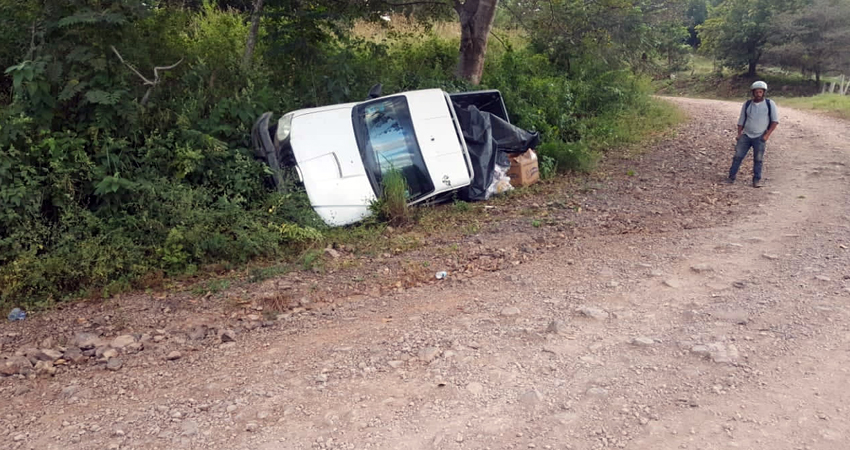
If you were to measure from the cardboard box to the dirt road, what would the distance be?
9.68 ft

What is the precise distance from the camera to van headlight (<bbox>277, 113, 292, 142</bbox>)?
6738 mm

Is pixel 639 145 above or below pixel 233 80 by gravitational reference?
below

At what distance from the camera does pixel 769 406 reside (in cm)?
329

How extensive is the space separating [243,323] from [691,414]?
3049 mm

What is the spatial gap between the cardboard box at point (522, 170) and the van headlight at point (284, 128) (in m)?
3.13

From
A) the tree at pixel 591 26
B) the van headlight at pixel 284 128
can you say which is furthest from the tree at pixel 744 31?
the van headlight at pixel 284 128

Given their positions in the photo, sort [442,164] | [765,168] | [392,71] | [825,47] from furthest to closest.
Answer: [825,47]
[392,71]
[765,168]
[442,164]

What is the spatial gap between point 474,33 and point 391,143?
5151mm

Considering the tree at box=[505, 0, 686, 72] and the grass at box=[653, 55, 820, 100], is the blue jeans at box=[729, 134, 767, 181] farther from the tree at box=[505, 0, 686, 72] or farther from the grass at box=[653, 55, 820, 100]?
the grass at box=[653, 55, 820, 100]

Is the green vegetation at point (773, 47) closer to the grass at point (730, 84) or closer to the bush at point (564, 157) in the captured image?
the grass at point (730, 84)

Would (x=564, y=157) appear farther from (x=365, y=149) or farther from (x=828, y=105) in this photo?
(x=828, y=105)

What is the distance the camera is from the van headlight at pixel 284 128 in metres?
6.74

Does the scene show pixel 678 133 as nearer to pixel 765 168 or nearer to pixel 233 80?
pixel 765 168

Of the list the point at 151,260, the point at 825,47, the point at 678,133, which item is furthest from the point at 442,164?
the point at 825,47
